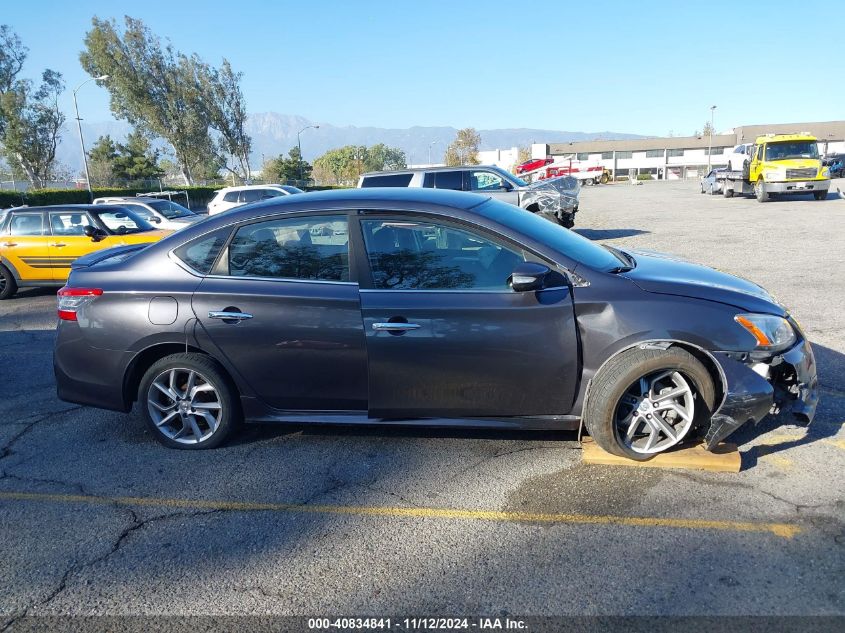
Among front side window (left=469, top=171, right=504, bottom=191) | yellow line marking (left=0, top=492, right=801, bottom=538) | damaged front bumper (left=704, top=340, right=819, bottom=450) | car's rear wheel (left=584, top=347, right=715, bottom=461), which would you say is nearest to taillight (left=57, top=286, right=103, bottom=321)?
yellow line marking (left=0, top=492, right=801, bottom=538)

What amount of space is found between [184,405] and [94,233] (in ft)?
24.5

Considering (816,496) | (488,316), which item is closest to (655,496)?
(816,496)

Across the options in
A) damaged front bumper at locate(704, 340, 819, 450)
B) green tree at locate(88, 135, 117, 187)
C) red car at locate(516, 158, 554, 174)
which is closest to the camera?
damaged front bumper at locate(704, 340, 819, 450)

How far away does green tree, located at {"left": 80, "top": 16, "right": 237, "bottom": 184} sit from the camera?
1988 inches

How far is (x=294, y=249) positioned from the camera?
4.09 m

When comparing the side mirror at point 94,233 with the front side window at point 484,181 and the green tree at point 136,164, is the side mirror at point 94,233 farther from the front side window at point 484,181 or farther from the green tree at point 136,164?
the green tree at point 136,164

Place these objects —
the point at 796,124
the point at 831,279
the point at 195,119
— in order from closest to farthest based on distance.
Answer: the point at 831,279, the point at 195,119, the point at 796,124

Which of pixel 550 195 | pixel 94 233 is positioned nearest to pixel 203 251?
pixel 94 233

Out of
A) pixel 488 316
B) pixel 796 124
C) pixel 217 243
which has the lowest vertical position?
pixel 488 316

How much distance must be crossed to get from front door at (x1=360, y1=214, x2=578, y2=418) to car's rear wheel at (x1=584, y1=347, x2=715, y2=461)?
0.20m

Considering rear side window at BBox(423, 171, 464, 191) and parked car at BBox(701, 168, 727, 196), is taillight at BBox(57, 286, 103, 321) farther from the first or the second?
parked car at BBox(701, 168, 727, 196)

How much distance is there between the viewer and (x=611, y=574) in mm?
2799

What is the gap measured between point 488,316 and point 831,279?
7.58 meters

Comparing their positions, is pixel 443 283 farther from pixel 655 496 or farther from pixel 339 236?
pixel 655 496
